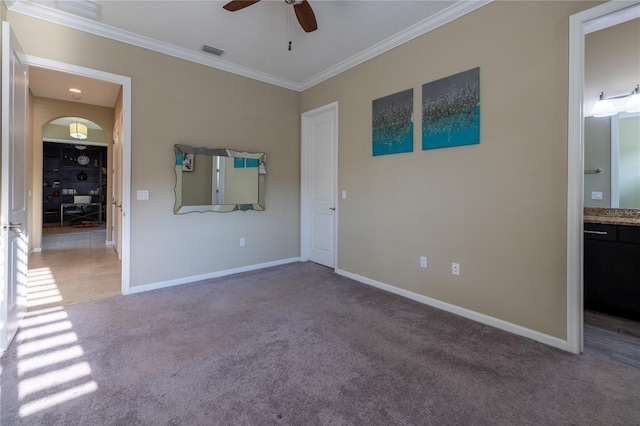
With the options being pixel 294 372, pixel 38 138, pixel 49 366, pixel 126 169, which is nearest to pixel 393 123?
pixel 294 372

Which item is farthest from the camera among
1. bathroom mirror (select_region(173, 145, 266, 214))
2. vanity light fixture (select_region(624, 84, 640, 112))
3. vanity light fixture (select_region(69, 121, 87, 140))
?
vanity light fixture (select_region(69, 121, 87, 140))

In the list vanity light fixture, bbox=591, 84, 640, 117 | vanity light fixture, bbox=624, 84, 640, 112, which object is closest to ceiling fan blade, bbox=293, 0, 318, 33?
vanity light fixture, bbox=591, 84, 640, 117

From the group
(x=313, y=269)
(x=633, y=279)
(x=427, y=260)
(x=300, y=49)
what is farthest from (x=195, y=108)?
(x=633, y=279)

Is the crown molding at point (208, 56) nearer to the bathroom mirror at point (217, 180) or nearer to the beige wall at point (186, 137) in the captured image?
the beige wall at point (186, 137)

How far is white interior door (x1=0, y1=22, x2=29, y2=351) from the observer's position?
79.4 inches

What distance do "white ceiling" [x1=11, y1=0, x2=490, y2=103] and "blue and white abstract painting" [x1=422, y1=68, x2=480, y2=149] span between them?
1.97 ft

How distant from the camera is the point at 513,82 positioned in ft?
7.71

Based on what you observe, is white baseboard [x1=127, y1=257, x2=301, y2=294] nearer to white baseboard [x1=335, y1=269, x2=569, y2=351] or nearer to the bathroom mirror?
the bathroom mirror

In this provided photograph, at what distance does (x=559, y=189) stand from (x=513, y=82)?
0.94 meters

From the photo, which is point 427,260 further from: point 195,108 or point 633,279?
point 195,108

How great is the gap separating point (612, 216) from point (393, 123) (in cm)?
240

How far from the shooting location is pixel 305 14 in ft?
7.74

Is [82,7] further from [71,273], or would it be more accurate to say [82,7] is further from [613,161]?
[613,161]

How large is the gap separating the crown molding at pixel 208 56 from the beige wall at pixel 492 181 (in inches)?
3.7
